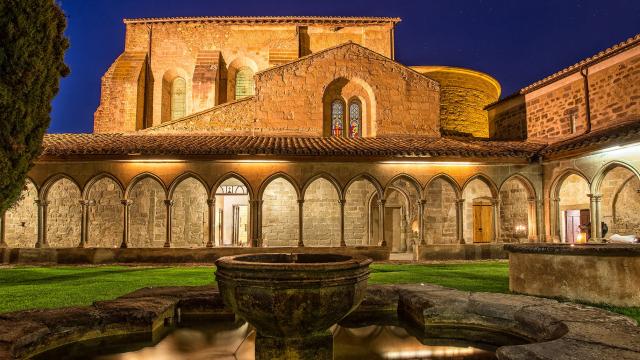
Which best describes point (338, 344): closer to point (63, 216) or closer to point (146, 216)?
point (146, 216)

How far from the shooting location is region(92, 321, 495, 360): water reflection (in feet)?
15.1

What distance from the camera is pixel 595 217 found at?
43.8 feet

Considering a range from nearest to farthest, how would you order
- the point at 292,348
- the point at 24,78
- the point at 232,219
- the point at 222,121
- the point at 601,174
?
the point at 292,348, the point at 24,78, the point at 601,174, the point at 222,121, the point at 232,219

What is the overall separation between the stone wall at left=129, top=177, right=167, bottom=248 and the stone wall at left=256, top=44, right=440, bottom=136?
193 inches

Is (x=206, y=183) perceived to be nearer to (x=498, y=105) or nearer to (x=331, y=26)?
(x=331, y=26)

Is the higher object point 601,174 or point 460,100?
point 460,100

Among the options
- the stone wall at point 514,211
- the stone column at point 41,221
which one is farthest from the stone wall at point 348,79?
the stone column at point 41,221

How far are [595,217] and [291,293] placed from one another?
42.0ft

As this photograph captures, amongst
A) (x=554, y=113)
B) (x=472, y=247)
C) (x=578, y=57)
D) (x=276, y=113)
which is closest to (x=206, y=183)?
(x=276, y=113)

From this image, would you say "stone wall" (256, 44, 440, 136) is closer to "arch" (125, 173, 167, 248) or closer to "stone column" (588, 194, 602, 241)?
"arch" (125, 173, 167, 248)

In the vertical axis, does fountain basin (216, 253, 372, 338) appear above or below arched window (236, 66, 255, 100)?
below

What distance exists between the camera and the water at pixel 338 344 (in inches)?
180

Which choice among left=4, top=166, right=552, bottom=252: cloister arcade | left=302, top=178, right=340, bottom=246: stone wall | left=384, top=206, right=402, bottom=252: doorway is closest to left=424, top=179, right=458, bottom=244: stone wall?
left=4, top=166, right=552, bottom=252: cloister arcade

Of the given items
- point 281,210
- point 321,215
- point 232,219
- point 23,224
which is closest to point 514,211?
point 321,215
